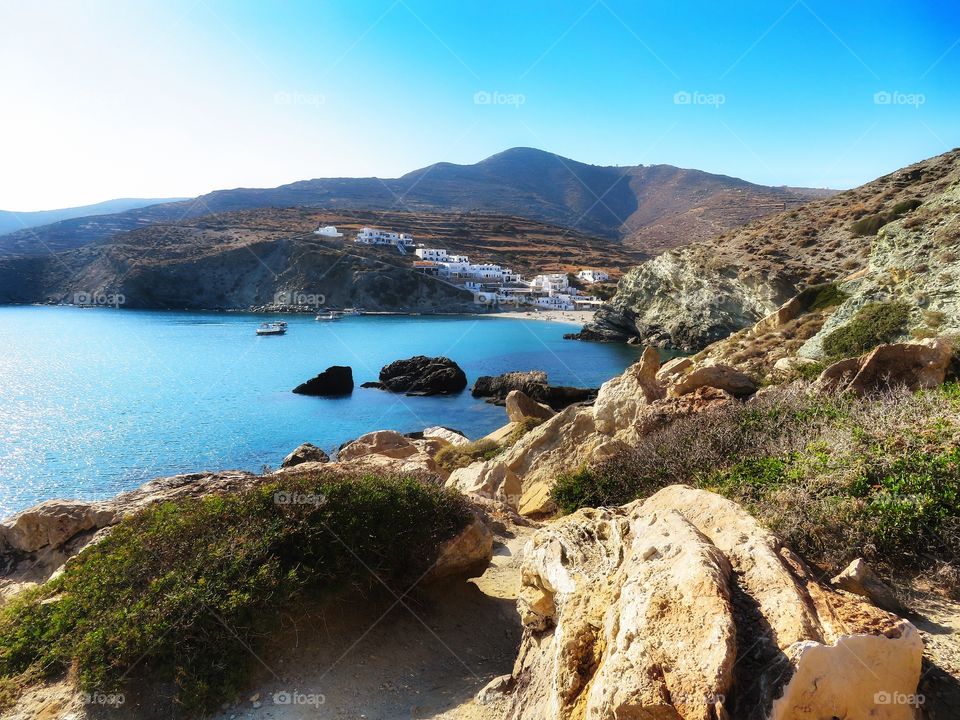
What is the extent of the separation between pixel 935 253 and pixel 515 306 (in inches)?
2874

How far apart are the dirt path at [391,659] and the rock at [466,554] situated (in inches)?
9.5

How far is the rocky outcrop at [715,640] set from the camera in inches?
105

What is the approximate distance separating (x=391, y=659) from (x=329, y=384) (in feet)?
105

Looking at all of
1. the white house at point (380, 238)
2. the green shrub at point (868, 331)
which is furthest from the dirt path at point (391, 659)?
the white house at point (380, 238)

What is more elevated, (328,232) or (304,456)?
(328,232)

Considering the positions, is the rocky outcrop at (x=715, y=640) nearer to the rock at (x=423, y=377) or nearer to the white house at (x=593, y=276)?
the rock at (x=423, y=377)

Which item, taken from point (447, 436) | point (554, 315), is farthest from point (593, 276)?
point (447, 436)

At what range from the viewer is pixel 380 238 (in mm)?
111438

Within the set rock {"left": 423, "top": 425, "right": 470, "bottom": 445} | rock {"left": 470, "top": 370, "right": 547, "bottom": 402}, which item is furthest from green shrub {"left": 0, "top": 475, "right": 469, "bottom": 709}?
rock {"left": 470, "top": 370, "right": 547, "bottom": 402}

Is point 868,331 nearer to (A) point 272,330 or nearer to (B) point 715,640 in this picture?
(B) point 715,640

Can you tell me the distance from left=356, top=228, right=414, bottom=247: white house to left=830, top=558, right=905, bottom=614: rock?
360 ft

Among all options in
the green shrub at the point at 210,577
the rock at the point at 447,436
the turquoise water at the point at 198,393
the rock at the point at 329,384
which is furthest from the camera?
the rock at the point at 329,384

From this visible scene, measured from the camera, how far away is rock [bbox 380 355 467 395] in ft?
125

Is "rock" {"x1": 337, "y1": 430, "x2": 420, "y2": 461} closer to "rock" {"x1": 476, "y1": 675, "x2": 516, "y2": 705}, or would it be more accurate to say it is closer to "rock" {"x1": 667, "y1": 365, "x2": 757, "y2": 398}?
"rock" {"x1": 667, "y1": 365, "x2": 757, "y2": 398}
